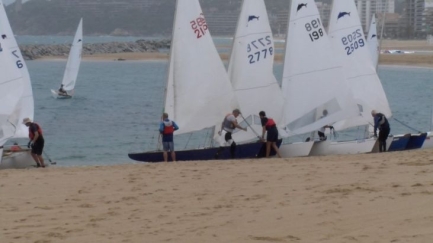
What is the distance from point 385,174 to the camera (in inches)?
525

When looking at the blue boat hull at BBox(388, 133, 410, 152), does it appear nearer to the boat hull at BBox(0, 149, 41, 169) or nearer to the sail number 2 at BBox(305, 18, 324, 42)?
the sail number 2 at BBox(305, 18, 324, 42)

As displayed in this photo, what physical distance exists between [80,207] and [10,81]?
636cm

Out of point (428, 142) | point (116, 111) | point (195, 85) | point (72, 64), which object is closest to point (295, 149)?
point (195, 85)

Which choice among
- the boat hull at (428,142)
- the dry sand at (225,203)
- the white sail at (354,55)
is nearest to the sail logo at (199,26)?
the dry sand at (225,203)

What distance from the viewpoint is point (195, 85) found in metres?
18.2

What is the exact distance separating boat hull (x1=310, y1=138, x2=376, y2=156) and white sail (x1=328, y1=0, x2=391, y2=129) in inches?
58.6

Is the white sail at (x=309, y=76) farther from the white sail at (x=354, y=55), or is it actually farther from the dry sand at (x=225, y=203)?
the dry sand at (x=225, y=203)

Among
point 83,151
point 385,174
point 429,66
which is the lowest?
point 429,66

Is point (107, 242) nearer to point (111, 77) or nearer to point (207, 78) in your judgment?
point (207, 78)

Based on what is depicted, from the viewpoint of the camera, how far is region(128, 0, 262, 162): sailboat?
1780 cm

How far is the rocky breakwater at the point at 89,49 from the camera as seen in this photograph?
327ft

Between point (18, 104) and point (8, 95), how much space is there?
0.29m

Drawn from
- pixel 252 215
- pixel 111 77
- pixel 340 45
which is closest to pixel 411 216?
pixel 252 215

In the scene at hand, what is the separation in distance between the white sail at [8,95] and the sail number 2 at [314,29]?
5.40 meters
